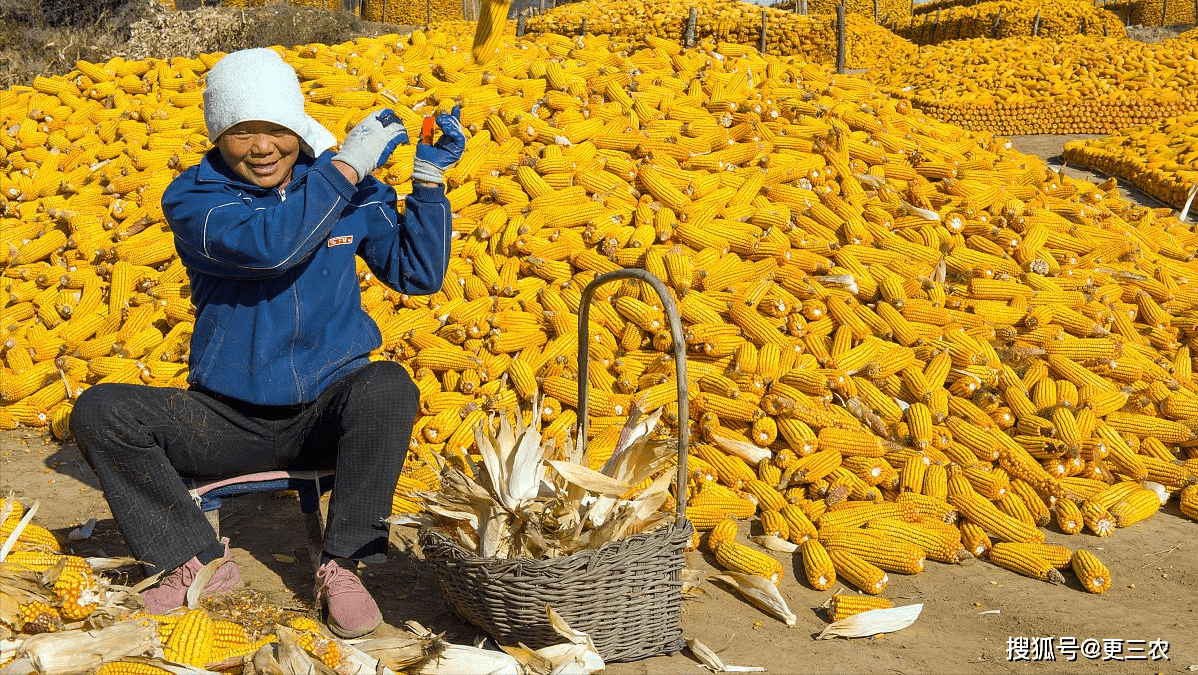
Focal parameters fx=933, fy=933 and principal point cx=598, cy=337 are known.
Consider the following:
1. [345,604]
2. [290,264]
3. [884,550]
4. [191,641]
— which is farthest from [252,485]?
[884,550]

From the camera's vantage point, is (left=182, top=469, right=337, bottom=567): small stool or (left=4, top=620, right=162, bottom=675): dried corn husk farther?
(left=182, top=469, right=337, bottom=567): small stool

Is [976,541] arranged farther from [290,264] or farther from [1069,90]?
[1069,90]

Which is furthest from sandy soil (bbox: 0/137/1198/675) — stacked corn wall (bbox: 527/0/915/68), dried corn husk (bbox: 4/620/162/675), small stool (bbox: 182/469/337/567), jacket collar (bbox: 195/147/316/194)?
stacked corn wall (bbox: 527/0/915/68)

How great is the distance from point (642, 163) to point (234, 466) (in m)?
3.22

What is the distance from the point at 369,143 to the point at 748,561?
6.65 feet

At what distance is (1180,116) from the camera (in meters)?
12.6

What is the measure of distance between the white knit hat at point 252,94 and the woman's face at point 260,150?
34 millimetres

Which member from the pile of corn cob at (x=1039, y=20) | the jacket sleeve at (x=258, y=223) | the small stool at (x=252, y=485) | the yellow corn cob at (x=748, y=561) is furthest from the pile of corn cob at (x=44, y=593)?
the pile of corn cob at (x=1039, y=20)

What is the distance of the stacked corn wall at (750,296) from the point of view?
163 inches

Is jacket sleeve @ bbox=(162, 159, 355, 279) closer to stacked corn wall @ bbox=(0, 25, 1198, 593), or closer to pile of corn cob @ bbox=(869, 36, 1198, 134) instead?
stacked corn wall @ bbox=(0, 25, 1198, 593)

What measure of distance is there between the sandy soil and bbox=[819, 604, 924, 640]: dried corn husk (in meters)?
0.02

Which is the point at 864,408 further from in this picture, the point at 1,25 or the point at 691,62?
the point at 1,25

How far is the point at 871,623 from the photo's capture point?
3166mm

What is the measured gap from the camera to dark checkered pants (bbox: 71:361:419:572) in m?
2.89
